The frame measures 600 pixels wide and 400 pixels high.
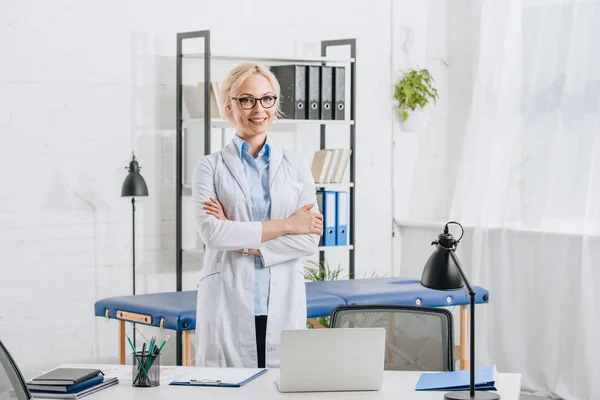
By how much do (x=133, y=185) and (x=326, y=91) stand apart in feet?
4.19

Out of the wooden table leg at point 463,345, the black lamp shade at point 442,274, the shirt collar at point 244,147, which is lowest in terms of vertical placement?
the wooden table leg at point 463,345

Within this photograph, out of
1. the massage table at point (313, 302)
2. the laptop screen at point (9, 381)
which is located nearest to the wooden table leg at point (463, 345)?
the massage table at point (313, 302)

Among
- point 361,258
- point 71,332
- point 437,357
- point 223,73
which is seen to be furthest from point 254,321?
point 361,258

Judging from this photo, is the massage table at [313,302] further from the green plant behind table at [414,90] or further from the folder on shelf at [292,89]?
the green plant behind table at [414,90]

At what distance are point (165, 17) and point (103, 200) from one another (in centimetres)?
103

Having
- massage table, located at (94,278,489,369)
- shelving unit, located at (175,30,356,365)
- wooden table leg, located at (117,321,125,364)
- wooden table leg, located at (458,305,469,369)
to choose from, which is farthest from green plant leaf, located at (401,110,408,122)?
wooden table leg, located at (117,321,125,364)

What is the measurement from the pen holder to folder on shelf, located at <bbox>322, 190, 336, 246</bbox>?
274cm

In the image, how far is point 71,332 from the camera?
185 inches

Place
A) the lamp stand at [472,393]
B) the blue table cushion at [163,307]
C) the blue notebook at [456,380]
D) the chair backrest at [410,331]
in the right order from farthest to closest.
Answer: the blue table cushion at [163,307] → the chair backrest at [410,331] → the blue notebook at [456,380] → the lamp stand at [472,393]

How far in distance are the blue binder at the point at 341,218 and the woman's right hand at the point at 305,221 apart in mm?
1946

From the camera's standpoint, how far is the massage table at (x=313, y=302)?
149 inches

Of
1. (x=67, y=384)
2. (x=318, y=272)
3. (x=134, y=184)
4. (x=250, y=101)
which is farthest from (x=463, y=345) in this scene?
(x=67, y=384)

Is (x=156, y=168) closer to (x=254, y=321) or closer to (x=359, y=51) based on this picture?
(x=359, y=51)

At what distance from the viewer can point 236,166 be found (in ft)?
10.5
